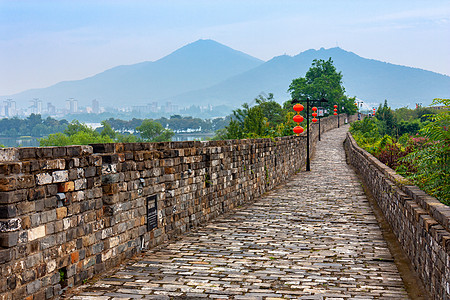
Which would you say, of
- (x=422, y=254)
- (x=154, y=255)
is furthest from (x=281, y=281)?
(x=154, y=255)

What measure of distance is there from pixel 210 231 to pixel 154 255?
7.86 ft

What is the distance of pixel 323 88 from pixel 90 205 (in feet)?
242

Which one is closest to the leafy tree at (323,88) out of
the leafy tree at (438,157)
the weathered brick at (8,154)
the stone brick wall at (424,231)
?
the stone brick wall at (424,231)

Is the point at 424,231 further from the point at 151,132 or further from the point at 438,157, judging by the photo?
the point at 151,132

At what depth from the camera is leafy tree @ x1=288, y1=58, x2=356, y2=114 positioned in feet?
255

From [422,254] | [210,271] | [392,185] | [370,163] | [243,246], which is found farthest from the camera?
[370,163]

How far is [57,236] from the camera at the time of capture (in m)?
6.09

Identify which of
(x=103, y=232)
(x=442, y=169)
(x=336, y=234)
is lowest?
(x=336, y=234)

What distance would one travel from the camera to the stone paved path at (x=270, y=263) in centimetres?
626

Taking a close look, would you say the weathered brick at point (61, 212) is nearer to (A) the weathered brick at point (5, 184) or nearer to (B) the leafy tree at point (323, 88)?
(A) the weathered brick at point (5, 184)

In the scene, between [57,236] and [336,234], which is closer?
[57,236]

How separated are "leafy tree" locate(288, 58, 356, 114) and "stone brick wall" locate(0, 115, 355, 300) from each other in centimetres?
6529

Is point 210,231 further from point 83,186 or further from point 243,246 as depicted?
point 83,186

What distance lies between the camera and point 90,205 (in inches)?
272
